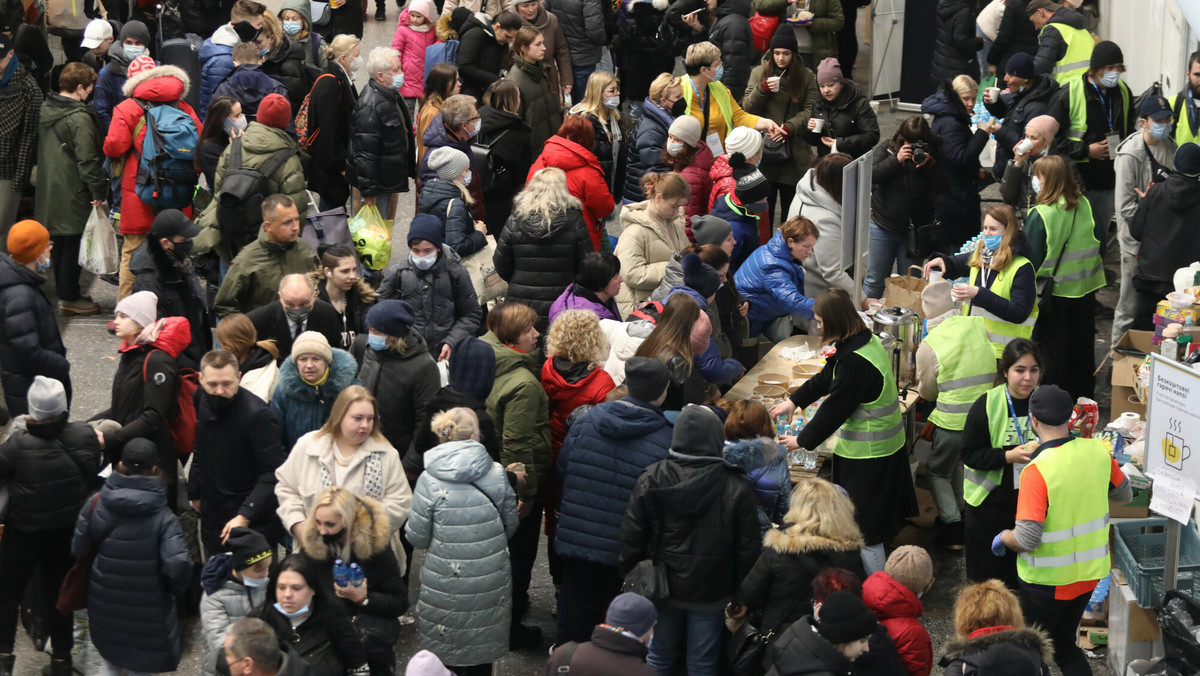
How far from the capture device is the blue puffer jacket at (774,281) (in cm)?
923

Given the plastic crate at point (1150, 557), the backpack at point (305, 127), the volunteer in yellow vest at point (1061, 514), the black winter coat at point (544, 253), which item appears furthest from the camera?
the backpack at point (305, 127)

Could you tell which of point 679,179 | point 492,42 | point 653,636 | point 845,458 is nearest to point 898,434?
point 845,458

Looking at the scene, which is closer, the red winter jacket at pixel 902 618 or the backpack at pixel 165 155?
the red winter jacket at pixel 902 618

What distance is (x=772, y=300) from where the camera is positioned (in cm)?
935

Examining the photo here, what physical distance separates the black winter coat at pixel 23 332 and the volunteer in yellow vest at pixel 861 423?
3.97 m

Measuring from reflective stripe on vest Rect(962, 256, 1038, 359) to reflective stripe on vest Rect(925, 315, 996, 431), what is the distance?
1.95ft

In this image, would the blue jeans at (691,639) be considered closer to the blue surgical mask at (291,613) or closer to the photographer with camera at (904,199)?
the blue surgical mask at (291,613)

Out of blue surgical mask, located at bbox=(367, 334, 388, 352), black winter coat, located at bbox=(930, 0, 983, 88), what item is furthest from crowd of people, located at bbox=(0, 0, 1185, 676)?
black winter coat, located at bbox=(930, 0, 983, 88)

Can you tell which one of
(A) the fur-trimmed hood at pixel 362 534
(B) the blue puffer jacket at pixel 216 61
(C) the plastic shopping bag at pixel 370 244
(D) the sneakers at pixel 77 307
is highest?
(B) the blue puffer jacket at pixel 216 61

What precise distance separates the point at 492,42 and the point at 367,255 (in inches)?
128

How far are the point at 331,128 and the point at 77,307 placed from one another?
2.30 meters

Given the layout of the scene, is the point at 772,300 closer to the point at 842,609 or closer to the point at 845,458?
Result: the point at 845,458

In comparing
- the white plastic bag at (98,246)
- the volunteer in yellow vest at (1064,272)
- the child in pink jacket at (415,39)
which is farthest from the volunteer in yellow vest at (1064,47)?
the white plastic bag at (98,246)

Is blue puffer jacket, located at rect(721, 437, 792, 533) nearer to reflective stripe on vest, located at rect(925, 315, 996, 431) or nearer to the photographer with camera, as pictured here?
reflective stripe on vest, located at rect(925, 315, 996, 431)
